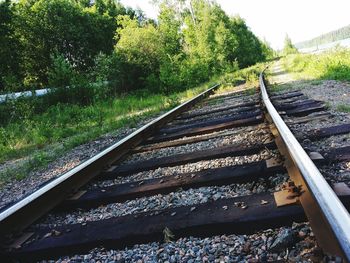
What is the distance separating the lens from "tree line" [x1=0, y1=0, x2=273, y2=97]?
18.4 m

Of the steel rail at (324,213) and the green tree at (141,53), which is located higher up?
the green tree at (141,53)

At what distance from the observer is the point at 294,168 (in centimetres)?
219

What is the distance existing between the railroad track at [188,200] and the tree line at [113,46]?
419 inches

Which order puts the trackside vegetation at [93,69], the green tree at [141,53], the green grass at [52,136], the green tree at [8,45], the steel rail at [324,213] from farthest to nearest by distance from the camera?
the green tree at [8,45] → the green tree at [141,53] → the trackside vegetation at [93,69] → the green grass at [52,136] → the steel rail at [324,213]

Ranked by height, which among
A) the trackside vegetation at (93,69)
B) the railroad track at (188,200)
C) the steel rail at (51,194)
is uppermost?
the trackside vegetation at (93,69)

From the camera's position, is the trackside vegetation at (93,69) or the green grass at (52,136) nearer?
the green grass at (52,136)

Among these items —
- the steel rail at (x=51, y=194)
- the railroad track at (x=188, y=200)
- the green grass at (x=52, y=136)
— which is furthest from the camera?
the green grass at (x=52, y=136)

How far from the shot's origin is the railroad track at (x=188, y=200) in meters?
1.71

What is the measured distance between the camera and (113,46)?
37.5 meters

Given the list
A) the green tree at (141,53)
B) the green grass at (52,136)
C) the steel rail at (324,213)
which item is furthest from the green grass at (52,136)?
the green tree at (141,53)

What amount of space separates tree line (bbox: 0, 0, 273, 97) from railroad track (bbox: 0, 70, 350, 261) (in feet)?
34.9

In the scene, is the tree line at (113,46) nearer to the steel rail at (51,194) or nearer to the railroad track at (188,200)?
the steel rail at (51,194)

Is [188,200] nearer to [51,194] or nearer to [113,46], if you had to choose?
[51,194]

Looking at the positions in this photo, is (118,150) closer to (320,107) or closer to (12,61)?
(320,107)
